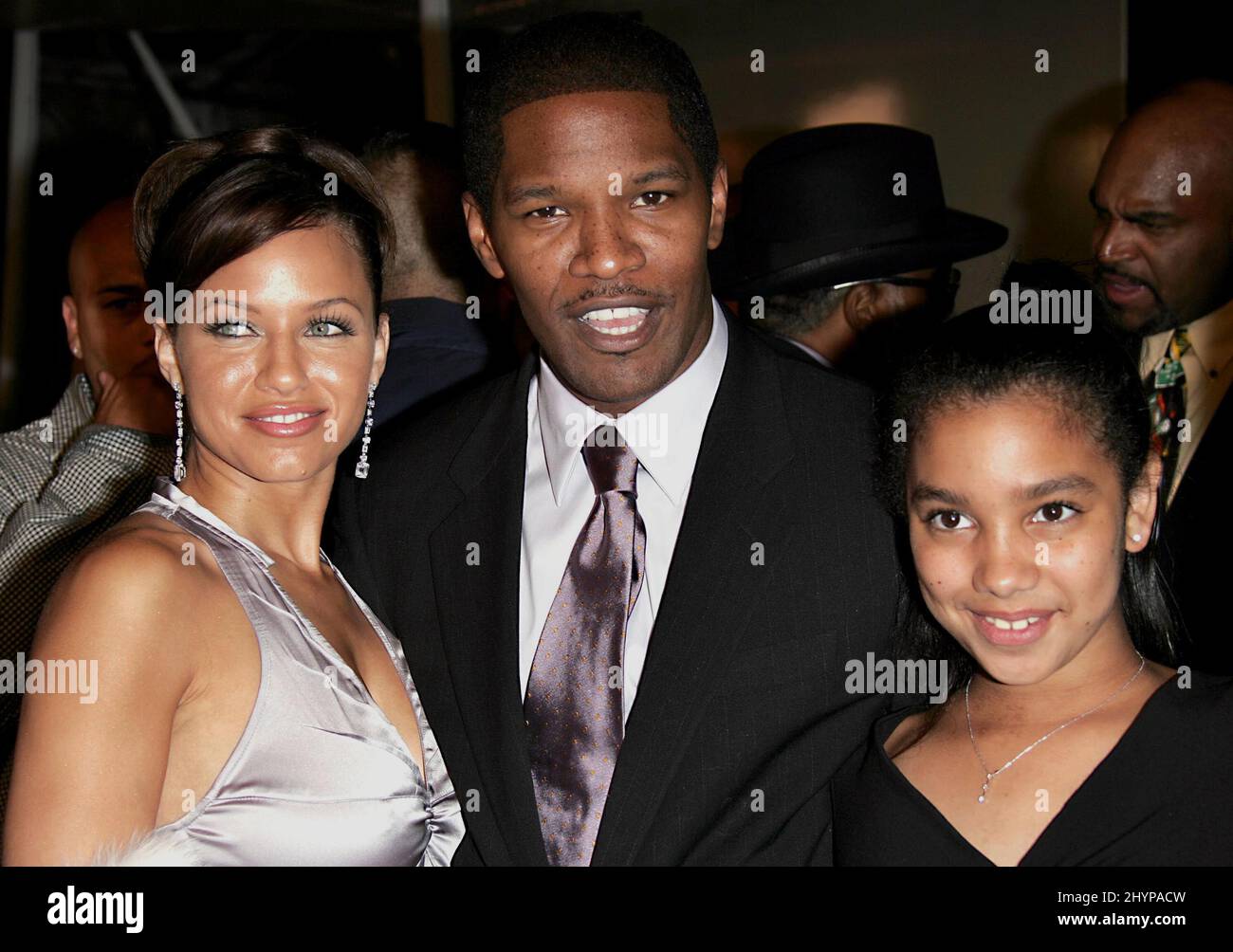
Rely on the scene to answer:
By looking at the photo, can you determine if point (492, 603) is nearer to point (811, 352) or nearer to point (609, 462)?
point (609, 462)

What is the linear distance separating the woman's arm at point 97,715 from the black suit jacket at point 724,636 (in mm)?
462

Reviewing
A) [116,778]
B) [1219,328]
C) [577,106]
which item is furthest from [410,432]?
[1219,328]

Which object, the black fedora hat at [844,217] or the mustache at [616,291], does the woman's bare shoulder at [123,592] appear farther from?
the black fedora hat at [844,217]

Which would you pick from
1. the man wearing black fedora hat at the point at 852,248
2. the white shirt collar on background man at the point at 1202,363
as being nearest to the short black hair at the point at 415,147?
the man wearing black fedora hat at the point at 852,248

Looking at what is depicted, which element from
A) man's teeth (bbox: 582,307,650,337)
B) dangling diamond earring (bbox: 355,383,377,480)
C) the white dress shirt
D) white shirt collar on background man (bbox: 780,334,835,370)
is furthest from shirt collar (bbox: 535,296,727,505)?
white shirt collar on background man (bbox: 780,334,835,370)

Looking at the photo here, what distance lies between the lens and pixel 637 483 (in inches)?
79.4

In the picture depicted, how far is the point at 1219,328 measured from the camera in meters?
3.03

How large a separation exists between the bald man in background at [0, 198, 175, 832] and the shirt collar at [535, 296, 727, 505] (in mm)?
1057

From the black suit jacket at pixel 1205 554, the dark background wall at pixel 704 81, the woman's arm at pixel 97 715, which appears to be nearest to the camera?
the woman's arm at pixel 97 715

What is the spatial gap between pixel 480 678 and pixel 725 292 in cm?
187

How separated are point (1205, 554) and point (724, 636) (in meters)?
1.17

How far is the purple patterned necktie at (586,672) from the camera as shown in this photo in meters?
1.83

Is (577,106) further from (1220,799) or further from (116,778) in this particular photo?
(1220,799)

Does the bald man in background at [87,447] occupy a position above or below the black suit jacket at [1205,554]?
above
